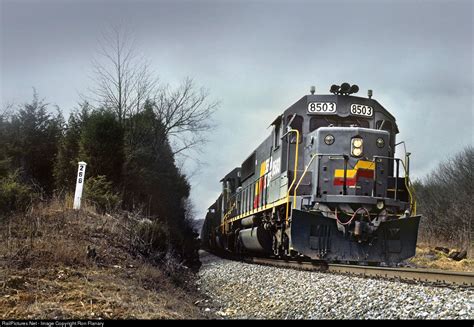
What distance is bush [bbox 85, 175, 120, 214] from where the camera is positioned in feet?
44.9

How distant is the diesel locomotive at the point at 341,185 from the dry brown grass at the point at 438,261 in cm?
626

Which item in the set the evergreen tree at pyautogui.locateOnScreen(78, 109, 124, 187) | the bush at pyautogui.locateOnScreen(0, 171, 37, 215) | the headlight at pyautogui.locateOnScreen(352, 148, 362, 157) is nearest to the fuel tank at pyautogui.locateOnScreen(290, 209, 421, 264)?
the headlight at pyautogui.locateOnScreen(352, 148, 362, 157)

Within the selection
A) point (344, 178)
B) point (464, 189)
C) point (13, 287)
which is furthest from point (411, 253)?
point (464, 189)

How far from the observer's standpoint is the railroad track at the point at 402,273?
26.4 ft

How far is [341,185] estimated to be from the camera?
1114 centimetres

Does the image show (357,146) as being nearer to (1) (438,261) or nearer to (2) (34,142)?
(1) (438,261)

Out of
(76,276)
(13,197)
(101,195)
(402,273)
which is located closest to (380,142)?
(402,273)

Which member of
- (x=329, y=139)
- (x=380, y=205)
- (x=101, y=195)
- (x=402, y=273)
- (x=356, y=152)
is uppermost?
(x=329, y=139)

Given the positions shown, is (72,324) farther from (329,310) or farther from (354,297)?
(354,297)

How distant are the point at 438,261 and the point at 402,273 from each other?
11.3 metres

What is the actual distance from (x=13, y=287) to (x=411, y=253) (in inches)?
313

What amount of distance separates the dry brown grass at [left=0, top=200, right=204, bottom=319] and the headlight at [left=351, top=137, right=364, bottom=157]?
4.42 meters

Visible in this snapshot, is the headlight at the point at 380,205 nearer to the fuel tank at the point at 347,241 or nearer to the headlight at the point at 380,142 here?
the fuel tank at the point at 347,241

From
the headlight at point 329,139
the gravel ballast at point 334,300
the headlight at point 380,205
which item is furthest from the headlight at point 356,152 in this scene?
the gravel ballast at point 334,300
